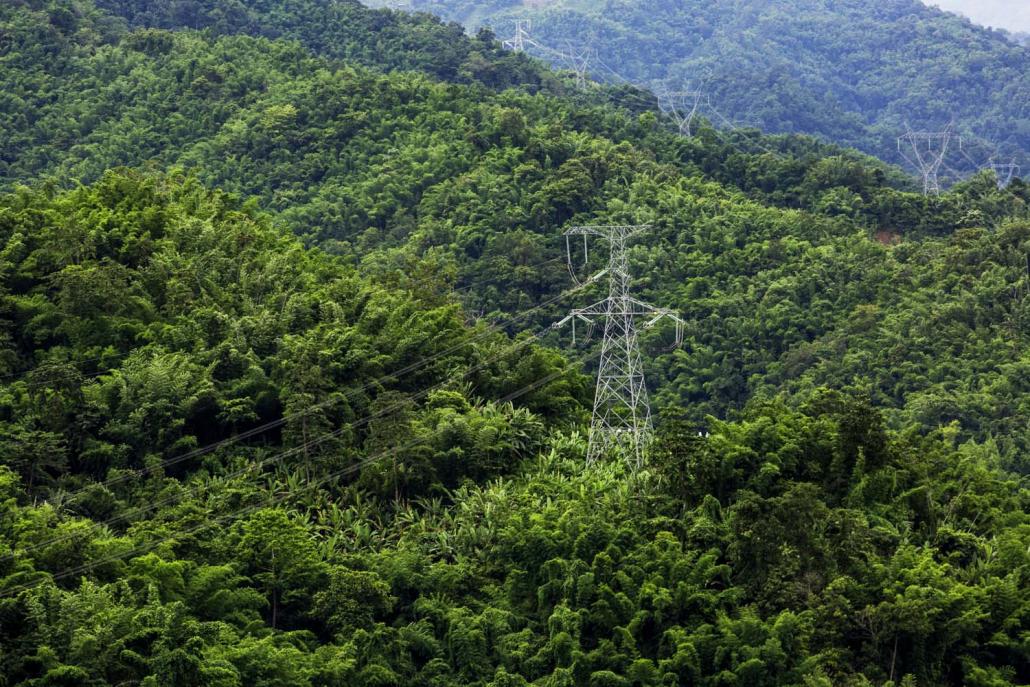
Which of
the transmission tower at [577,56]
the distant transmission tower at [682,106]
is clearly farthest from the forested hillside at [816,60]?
the distant transmission tower at [682,106]

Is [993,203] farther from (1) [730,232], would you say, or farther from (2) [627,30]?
(2) [627,30]

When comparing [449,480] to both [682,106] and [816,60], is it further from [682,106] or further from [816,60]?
[816,60]

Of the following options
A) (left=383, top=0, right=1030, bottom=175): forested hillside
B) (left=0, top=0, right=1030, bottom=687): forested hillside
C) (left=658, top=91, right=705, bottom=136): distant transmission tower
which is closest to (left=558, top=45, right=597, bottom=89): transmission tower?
(left=383, top=0, right=1030, bottom=175): forested hillside

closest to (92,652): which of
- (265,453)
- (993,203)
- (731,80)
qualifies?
(265,453)

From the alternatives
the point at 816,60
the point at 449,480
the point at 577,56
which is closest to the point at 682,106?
the point at 577,56

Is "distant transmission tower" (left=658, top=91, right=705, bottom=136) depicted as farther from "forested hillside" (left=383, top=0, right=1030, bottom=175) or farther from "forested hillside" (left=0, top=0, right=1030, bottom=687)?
"forested hillside" (left=0, top=0, right=1030, bottom=687)

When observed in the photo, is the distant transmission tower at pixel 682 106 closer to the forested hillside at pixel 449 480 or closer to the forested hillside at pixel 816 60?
the forested hillside at pixel 816 60
